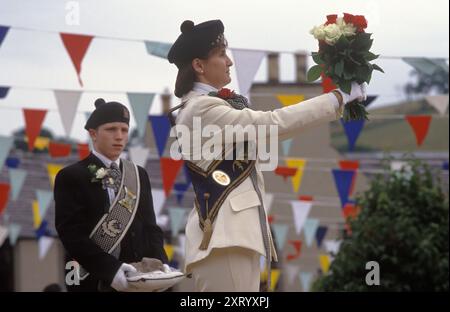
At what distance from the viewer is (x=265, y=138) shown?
223 inches

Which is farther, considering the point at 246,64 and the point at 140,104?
the point at 140,104

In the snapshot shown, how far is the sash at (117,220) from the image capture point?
6.26 m

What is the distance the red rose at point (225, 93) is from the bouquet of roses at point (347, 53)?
360mm

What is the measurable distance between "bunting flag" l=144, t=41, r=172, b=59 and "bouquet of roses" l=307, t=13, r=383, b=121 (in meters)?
5.23

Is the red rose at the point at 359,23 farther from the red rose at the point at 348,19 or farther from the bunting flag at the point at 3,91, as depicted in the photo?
the bunting flag at the point at 3,91

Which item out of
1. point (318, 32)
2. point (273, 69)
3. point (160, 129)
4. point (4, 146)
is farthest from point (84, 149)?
point (273, 69)

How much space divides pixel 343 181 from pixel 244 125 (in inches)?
383

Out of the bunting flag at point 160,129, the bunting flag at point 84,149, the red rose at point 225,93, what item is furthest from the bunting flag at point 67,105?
the red rose at point 225,93

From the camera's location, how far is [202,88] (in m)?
5.84

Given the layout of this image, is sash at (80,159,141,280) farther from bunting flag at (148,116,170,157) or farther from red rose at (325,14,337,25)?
bunting flag at (148,116,170,157)

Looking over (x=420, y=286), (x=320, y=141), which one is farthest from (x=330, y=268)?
(x=320, y=141)

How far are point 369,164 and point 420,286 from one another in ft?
37.4

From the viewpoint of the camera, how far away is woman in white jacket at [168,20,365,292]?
5625mm

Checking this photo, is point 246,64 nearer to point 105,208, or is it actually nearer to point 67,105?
point 67,105
